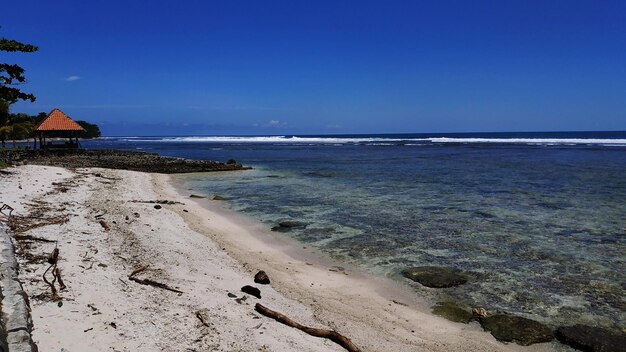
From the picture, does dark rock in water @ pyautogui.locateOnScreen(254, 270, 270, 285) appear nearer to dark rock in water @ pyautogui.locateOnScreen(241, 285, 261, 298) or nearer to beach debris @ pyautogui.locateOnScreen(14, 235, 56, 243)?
dark rock in water @ pyautogui.locateOnScreen(241, 285, 261, 298)

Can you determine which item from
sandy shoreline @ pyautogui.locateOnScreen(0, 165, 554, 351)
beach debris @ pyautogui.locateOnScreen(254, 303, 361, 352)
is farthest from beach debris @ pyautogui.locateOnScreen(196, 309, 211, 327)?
beach debris @ pyautogui.locateOnScreen(254, 303, 361, 352)

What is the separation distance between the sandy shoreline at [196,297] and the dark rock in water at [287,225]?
1074 millimetres

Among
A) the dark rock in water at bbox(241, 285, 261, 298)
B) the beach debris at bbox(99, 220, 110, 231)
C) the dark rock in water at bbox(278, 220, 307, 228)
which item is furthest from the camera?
the dark rock in water at bbox(278, 220, 307, 228)

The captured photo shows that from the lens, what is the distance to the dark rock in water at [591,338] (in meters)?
5.22

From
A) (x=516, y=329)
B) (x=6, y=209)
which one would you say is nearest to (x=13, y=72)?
(x=6, y=209)

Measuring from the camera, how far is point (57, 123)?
32719 millimetres

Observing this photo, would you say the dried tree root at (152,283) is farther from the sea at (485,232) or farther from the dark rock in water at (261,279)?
the sea at (485,232)

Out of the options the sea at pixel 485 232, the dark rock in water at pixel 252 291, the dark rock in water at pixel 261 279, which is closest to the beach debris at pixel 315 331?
the dark rock in water at pixel 252 291

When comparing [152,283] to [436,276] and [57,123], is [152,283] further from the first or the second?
[57,123]

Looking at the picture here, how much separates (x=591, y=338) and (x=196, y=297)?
5124 mm

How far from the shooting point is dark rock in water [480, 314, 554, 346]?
5.46 metres

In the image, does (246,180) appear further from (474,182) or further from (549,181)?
(549,181)

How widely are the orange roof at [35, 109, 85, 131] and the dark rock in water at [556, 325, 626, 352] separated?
35.5m

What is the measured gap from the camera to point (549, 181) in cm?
2133
